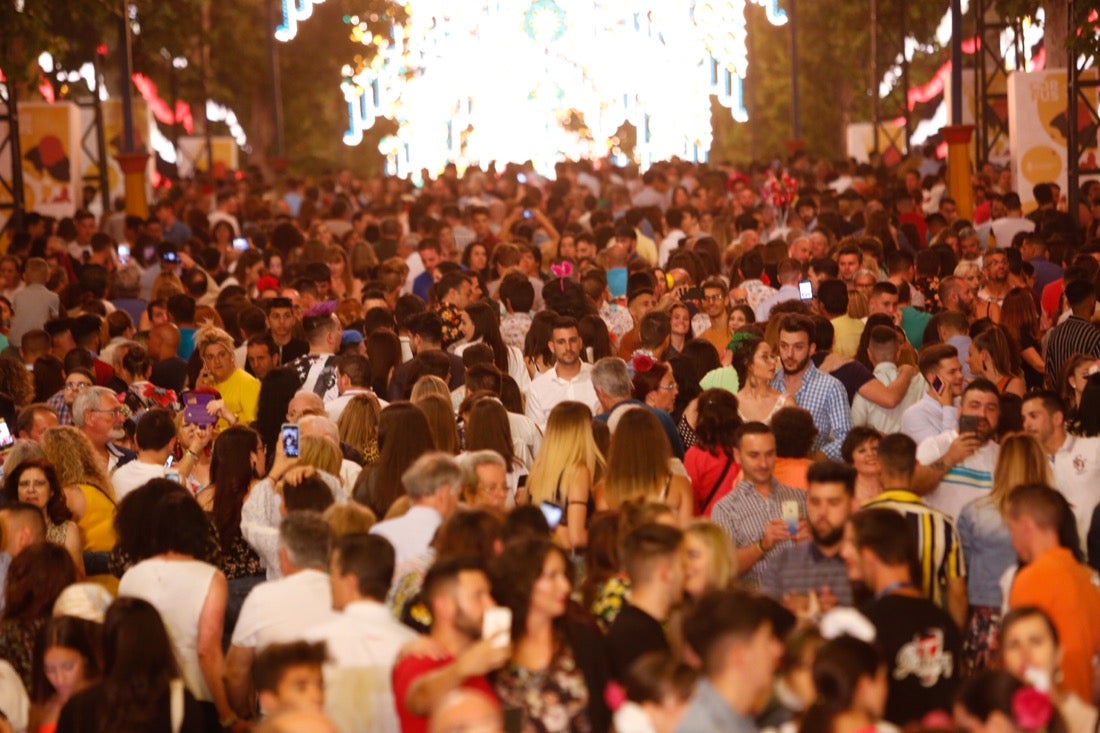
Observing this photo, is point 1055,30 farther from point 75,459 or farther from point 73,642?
point 73,642

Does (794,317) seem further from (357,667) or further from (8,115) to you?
(8,115)

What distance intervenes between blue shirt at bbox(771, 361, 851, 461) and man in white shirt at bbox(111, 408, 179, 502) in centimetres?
339

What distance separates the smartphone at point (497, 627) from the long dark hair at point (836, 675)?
38.3 inches

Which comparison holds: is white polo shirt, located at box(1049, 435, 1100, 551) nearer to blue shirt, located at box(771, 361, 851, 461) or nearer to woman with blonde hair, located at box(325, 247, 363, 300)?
blue shirt, located at box(771, 361, 851, 461)

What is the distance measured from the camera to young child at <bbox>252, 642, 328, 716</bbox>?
6.31m

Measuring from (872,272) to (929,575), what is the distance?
6.30m

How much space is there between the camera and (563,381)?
38.6ft

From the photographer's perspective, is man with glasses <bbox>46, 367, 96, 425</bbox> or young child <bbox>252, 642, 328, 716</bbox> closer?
young child <bbox>252, 642, 328, 716</bbox>

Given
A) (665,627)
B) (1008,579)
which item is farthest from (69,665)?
(1008,579)

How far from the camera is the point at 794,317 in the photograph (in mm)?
11047

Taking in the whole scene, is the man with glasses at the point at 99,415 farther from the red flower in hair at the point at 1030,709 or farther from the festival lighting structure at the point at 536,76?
the festival lighting structure at the point at 536,76

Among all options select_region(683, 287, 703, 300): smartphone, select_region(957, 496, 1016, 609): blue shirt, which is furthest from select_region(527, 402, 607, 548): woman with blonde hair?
select_region(683, 287, 703, 300): smartphone

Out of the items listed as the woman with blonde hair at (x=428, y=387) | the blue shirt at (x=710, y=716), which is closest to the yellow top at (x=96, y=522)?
the woman with blonde hair at (x=428, y=387)

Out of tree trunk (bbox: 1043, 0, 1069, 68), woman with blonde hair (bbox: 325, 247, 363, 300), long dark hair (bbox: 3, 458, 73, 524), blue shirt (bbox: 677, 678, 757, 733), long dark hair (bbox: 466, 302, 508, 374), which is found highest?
tree trunk (bbox: 1043, 0, 1069, 68)
